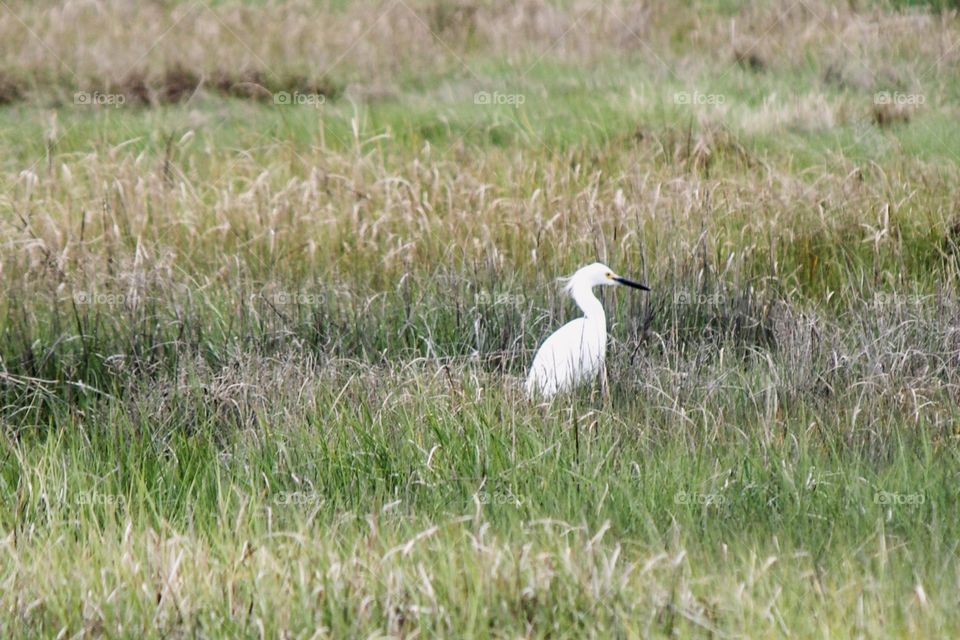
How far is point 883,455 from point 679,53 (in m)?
7.88

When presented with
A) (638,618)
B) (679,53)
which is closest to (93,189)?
(638,618)

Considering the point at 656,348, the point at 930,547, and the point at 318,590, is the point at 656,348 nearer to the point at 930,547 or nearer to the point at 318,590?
the point at 930,547

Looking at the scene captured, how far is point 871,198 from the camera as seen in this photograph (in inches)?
267
